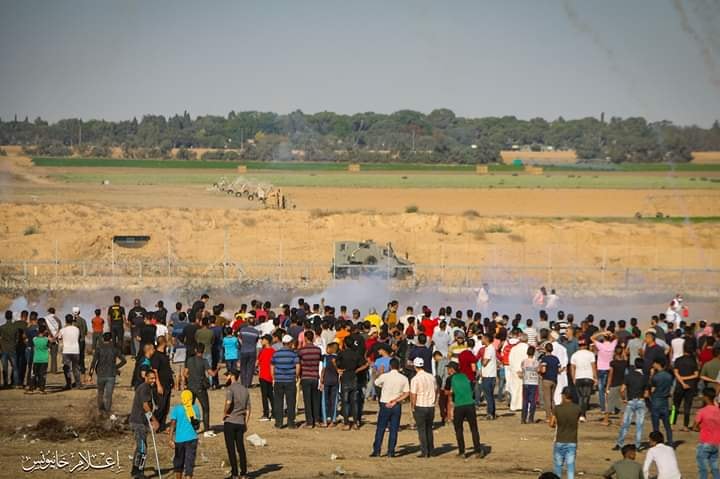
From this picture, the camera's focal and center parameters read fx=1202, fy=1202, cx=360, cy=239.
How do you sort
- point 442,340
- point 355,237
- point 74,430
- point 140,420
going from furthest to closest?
1. point 355,237
2. point 442,340
3. point 74,430
4. point 140,420

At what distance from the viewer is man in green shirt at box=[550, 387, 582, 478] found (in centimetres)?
1524

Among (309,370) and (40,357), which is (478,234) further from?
(309,370)

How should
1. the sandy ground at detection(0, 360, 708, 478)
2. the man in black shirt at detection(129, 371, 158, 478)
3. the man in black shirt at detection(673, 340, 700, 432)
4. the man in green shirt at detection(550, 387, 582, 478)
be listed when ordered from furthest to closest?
the man in black shirt at detection(673, 340, 700, 432), the sandy ground at detection(0, 360, 708, 478), the man in black shirt at detection(129, 371, 158, 478), the man in green shirt at detection(550, 387, 582, 478)

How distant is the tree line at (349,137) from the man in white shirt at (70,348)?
8836 centimetres

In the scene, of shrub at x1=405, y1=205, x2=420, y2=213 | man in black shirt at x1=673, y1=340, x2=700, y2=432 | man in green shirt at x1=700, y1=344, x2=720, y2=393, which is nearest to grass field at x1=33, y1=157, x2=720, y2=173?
shrub at x1=405, y1=205, x2=420, y2=213

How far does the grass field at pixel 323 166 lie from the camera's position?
113375mm

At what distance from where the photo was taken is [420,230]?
57.9 metres

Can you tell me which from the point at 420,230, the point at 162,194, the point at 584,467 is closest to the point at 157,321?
the point at 584,467

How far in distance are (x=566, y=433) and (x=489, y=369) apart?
532cm

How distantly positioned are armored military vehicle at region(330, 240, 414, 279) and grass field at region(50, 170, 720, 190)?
49429mm

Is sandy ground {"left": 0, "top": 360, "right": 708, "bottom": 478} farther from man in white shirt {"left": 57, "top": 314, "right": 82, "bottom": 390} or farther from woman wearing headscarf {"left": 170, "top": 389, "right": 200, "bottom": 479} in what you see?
woman wearing headscarf {"left": 170, "top": 389, "right": 200, "bottom": 479}

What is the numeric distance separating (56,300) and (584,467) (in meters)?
24.7

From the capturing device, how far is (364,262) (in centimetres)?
4169

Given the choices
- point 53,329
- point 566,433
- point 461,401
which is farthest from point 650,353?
point 53,329
